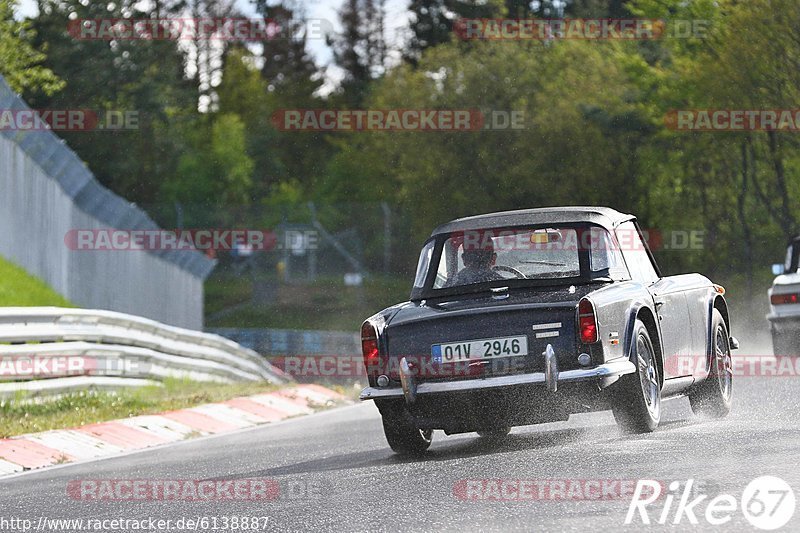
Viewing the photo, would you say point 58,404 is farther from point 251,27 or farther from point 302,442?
point 251,27

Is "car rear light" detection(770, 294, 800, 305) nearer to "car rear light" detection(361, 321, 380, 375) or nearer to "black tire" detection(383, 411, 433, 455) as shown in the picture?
"black tire" detection(383, 411, 433, 455)

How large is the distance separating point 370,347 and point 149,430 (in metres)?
4.49

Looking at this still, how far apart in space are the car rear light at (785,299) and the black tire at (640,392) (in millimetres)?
7751

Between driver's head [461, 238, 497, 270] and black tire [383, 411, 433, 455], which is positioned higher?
driver's head [461, 238, 497, 270]

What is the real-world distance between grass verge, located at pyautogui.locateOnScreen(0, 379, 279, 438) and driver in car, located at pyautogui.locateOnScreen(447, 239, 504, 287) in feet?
14.2

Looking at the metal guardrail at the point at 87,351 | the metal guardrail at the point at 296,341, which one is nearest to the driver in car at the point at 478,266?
the metal guardrail at the point at 87,351

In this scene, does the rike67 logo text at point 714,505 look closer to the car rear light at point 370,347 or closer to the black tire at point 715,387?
the car rear light at point 370,347

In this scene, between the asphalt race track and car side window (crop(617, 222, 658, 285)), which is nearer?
the asphalt race track

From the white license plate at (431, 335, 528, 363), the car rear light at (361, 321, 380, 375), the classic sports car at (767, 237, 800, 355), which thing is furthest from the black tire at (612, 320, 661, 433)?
the classic sports car at (767, 237, 800, 355)

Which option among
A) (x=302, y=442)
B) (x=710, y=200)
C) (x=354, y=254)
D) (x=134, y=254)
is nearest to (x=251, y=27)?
(x=354, y=254)

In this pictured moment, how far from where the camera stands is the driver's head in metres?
10.5

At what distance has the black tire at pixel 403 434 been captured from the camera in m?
9.95

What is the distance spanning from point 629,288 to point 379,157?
6058 cm

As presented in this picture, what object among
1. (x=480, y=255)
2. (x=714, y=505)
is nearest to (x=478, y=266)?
(x=480, y=255)
